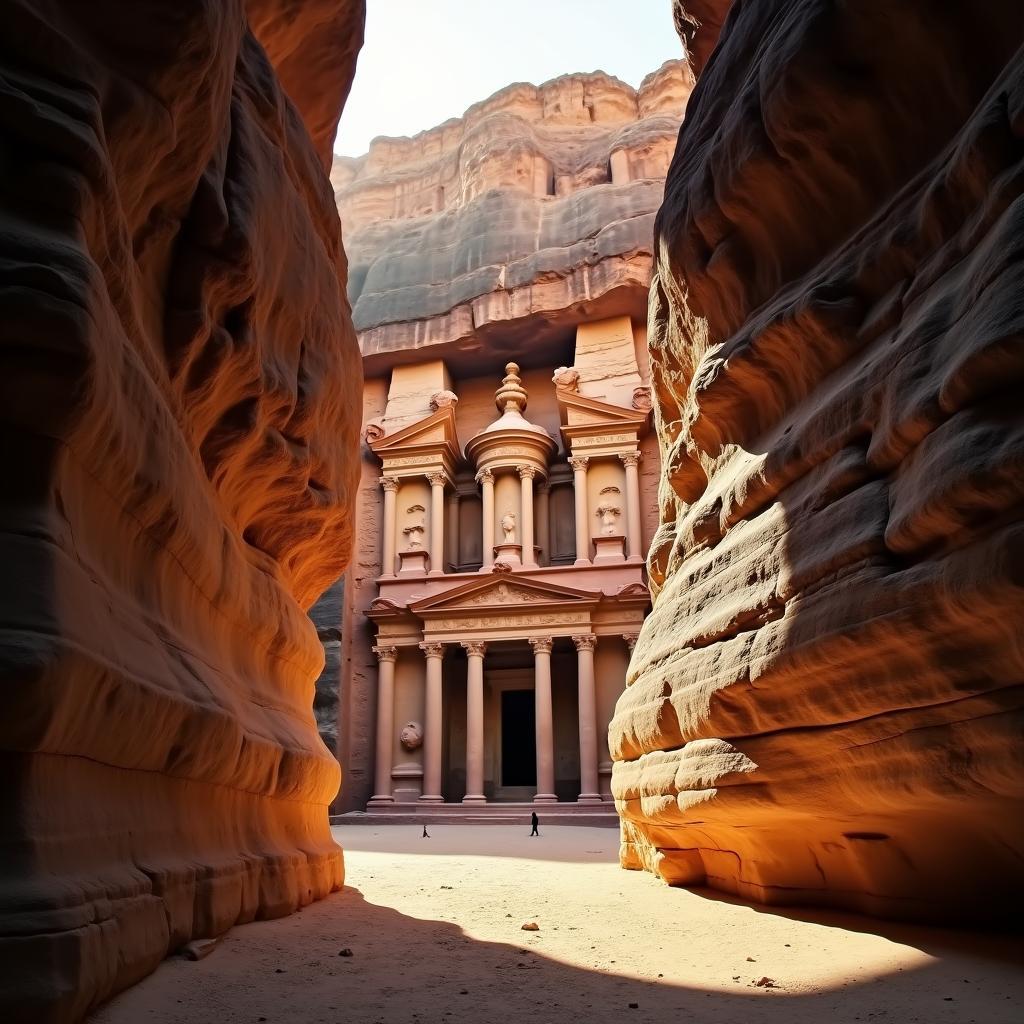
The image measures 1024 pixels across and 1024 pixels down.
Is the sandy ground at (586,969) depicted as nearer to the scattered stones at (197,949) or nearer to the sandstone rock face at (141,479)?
the scattered stones at (197,949)

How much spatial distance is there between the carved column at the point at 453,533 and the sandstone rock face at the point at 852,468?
21.4 meters

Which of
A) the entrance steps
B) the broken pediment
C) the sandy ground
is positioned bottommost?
the entrance steps

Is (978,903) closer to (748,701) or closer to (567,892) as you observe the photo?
(748,701)

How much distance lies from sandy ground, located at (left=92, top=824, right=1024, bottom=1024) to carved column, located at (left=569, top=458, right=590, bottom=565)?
1869 centimetres

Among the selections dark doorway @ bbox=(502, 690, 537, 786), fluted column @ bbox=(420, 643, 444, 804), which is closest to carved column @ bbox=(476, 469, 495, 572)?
fluted column @ bbox=(420, 643, 444, 804)

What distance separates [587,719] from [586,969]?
1903cm

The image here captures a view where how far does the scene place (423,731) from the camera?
2427 centimetres

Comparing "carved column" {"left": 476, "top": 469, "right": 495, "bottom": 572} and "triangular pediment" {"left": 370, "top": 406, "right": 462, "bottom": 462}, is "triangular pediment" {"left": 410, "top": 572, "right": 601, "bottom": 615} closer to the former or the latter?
"carved column" {"left": 476, "top": 469, "right": 495, "bottom": 572}

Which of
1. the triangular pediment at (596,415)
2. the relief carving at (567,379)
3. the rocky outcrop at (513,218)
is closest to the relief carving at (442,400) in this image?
the rocky outcrop at (513,218)

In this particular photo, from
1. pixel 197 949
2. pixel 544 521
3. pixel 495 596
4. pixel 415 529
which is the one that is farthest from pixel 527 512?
pixel 197 949

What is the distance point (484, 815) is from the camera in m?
21.2

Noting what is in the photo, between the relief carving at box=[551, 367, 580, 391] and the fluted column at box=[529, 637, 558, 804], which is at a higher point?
the relief carving at box=[551, 367, 580, 391]

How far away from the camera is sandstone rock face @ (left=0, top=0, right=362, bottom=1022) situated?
109 inches

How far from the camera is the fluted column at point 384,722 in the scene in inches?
930
